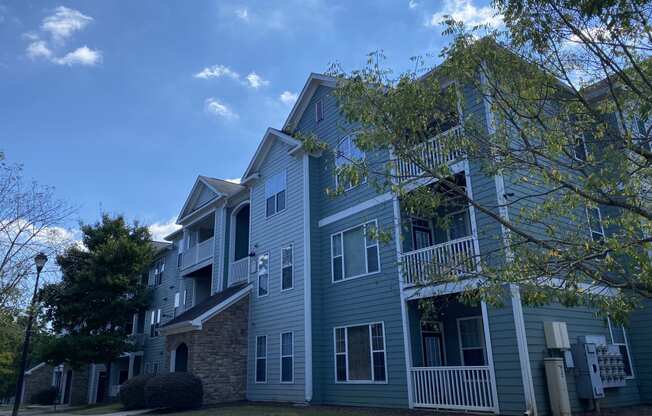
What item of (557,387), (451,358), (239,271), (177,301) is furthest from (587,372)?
(177,301)

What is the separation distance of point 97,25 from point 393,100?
35.9 feet

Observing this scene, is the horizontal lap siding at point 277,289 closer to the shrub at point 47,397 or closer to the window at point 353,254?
the window at point 353,254

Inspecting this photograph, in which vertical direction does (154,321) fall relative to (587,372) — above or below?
above

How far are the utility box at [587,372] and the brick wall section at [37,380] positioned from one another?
4562 cm

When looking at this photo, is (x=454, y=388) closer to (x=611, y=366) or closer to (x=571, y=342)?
(x=571, y=342)

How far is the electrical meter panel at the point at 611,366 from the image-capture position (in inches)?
504

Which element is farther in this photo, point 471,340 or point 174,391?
point 174,391

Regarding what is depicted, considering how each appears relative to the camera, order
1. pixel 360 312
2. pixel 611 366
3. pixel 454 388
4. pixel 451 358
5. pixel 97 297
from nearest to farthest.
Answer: pixel 454 388 < pixel 611 366 < pixel 451 358 < pixel 360 312 < pixel 97 297

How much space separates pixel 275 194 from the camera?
21000 mm

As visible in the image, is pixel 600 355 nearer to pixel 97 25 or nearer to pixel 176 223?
pixel 97 25

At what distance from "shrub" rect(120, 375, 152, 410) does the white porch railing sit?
1136 cm

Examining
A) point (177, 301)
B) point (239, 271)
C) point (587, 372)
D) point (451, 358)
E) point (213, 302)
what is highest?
point (239, 271)

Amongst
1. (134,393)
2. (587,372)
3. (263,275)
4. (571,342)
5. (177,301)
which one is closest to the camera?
(587,372)

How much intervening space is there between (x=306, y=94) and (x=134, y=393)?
1356 centimetres
